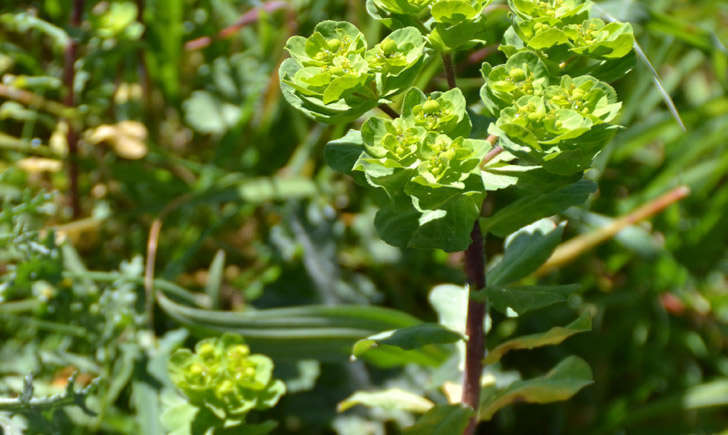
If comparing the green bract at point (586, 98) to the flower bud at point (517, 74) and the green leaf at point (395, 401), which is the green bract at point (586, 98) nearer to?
the flower bud at point (517, 74)

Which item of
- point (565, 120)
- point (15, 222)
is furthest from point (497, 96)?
point (15, 222)

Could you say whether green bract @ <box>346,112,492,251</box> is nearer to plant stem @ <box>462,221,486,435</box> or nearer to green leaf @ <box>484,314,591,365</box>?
plant stem @ <box>462,221,486,435</box>

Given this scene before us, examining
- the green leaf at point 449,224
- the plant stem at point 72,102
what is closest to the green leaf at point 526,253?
the green leaf at point 449,224

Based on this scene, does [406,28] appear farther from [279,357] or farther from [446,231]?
[279,357]

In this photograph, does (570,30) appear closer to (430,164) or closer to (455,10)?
(455,10)

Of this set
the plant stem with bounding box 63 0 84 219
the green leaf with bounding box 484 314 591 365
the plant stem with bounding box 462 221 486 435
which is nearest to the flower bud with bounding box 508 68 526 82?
the plant stem with bounding box 462 221 486 435
